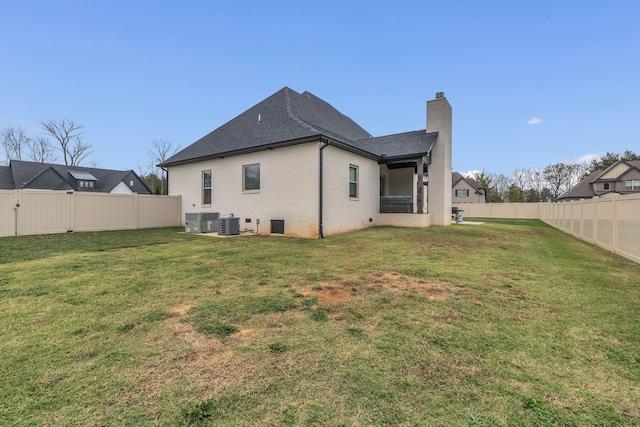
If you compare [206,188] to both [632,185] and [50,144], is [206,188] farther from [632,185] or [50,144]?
[632,185]

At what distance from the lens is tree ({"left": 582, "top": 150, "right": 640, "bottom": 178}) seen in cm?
4209

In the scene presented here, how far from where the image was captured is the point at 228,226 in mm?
10656

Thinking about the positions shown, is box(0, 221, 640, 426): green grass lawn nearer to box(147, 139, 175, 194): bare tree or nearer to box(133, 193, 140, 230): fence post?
box(133, 193, 140, 230): fence post

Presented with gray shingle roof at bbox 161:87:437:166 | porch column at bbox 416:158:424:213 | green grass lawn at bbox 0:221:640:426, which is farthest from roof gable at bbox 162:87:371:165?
green grass lawn at bbox 0:221:640:426

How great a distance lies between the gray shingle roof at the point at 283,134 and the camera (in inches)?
422

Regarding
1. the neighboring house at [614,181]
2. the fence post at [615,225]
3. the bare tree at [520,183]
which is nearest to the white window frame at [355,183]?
the fence post at [615,225]

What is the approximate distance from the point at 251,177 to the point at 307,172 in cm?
294

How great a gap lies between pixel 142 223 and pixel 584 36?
21236 millimetres

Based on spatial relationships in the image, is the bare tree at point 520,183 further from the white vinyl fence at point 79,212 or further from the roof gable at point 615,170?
the white vinyl fence at point 79,212

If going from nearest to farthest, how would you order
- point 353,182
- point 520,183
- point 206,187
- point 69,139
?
point 353,182 → point 206,187 → point 69,139 → point 520,183

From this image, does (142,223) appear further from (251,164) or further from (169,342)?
(169,342)

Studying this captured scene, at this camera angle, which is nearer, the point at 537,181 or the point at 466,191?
the point at 466,191

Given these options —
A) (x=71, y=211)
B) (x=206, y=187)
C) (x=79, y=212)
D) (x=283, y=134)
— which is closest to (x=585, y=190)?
(x=283, y=134)

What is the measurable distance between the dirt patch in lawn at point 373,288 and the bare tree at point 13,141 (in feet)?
156
